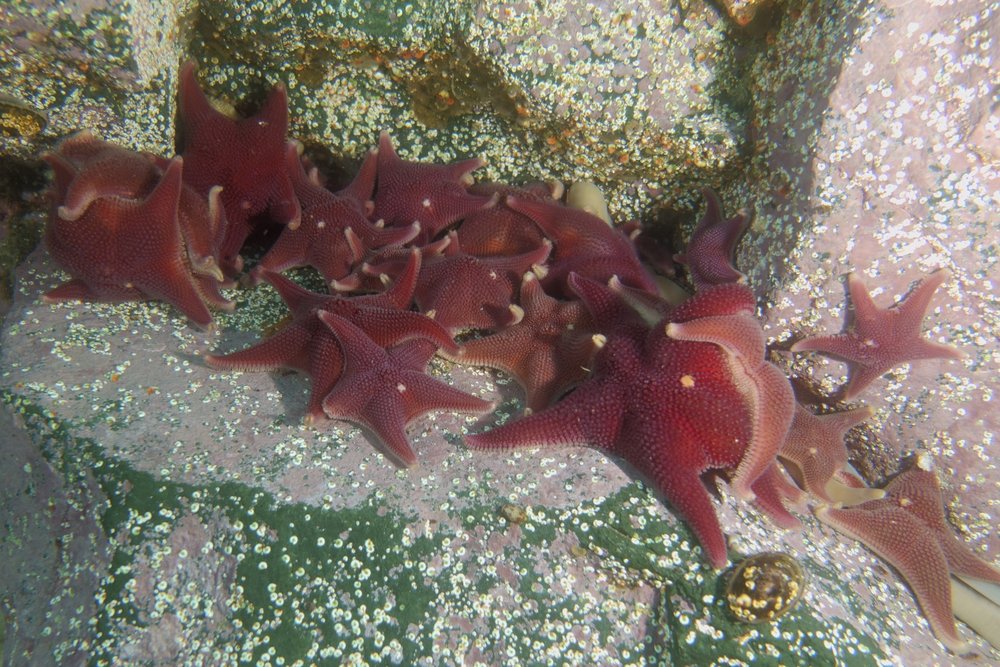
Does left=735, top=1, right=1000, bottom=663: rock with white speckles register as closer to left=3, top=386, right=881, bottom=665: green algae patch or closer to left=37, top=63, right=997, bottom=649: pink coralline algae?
left=37, top=63, right=997, bottom=649: pink coralline algae

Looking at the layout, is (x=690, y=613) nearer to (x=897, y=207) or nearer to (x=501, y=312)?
(x=501, y=312)

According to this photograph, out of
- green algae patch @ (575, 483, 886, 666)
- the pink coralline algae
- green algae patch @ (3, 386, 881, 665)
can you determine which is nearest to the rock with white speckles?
the pink coralline algae

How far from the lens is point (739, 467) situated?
7.20 ft

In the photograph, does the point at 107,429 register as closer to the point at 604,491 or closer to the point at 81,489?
the point at 81,489

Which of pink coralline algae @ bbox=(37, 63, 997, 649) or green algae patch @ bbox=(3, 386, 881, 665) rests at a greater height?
pink coralline algae @ bbox=(37, 63, 997, 649)

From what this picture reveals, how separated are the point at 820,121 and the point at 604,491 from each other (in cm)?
168

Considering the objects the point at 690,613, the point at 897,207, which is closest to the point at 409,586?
the point at 690,613

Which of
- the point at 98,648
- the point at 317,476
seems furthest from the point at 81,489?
the point at 317,476

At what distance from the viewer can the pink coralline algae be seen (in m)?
2.23

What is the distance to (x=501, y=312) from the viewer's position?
2887mm

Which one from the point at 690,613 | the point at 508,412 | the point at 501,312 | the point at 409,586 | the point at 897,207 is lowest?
the point at 409,586

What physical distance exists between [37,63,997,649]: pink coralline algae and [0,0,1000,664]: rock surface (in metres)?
0.13

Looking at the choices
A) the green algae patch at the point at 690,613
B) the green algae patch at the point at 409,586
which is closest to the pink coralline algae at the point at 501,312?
the green algae patch at the point at 690,613

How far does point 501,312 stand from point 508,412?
501mm
